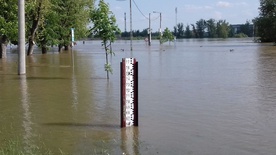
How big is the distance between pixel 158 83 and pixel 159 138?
7.89m

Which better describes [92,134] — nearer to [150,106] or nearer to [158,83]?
[150,106]

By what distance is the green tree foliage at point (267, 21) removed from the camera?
79.2 metres

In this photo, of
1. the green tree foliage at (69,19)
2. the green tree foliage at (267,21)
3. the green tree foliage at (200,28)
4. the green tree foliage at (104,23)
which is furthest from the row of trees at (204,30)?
the green tree foliage at (104,23)

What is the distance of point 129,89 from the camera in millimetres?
7652

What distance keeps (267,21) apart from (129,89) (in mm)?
76938

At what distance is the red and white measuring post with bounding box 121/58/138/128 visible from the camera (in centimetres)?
760

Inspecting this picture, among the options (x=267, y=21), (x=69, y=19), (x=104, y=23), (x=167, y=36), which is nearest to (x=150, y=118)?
(x=104, y=23)

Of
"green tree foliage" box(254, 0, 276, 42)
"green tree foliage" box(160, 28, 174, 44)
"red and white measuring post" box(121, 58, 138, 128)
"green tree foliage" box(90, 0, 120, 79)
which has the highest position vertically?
"green tree foliage" box(254, 0, 276, 42)

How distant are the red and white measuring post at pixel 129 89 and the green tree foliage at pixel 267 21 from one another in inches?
2939

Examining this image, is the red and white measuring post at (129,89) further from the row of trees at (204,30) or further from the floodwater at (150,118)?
the row of trees at (204,30)

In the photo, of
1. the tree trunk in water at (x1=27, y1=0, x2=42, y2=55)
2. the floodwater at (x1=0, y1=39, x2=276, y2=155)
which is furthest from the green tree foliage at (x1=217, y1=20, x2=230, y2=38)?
the floodwater at (x1=0, y1=39, x2=276, y2=155)

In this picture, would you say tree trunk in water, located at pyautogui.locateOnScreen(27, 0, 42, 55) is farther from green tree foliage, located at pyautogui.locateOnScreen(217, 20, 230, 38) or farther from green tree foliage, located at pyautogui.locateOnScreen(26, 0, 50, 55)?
green tree foliage, located at pyautogui.locateOnScreen(217, 20, 230, 38)

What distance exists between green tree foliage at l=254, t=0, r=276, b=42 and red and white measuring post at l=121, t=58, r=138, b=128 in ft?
245

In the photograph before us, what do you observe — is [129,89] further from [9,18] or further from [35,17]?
[35,17]
